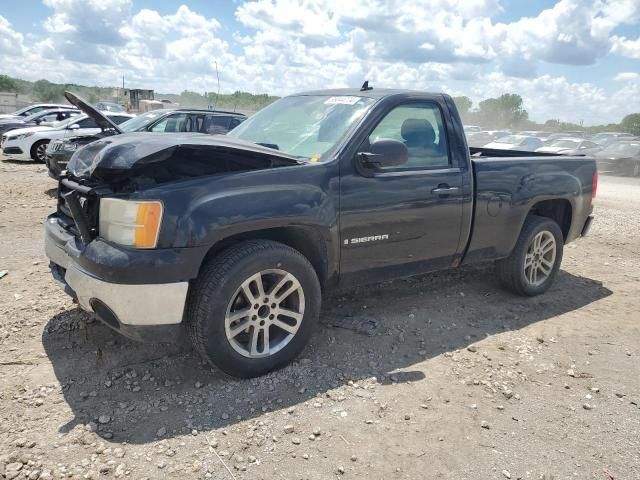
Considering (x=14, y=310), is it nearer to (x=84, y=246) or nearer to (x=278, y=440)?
(x=84, y=246)

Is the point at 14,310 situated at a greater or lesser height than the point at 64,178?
lesser

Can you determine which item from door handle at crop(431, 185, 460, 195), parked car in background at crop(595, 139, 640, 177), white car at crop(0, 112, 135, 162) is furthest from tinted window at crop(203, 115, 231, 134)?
parked car in background at crop(595, 139, 640, 177)

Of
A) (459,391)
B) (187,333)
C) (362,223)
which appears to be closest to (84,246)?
(187,333)

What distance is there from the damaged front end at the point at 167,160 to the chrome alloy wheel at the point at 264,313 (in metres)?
0.71

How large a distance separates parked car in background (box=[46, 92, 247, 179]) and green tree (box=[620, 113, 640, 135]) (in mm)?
52632

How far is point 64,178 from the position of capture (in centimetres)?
371

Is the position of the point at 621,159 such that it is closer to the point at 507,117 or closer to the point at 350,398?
the point at 350,398

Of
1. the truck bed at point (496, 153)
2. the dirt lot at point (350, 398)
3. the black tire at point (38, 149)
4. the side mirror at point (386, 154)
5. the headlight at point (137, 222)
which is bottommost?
the dirt lot at point (350, 398)

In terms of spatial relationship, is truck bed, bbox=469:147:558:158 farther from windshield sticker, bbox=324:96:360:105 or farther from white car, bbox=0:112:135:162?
white car, bbox=0:112:135:162

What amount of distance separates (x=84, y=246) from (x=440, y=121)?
9.45ft

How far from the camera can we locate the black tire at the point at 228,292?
308 centimetres

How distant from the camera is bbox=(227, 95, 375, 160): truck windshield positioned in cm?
385

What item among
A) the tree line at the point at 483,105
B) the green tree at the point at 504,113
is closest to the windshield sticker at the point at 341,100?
the tree line at the point at 483,105

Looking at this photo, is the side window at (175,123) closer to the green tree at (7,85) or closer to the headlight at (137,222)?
the headlight at (137,222)
